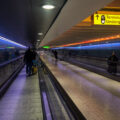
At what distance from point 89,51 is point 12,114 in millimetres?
17807

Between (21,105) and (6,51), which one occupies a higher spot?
(6,51)

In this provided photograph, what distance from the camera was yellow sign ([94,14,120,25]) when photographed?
204 inches

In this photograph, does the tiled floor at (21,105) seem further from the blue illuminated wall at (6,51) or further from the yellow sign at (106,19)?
the yellow sign at (106,19)

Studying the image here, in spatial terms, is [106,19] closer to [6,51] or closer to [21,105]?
[21,105]

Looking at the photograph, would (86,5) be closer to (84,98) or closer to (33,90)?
(84,98)

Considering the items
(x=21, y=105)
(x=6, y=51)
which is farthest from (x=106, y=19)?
(x=6, y=51)

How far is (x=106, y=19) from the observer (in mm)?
5215

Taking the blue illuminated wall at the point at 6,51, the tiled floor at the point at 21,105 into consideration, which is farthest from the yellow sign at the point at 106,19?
the blue illuminated wall at the point at 6,51

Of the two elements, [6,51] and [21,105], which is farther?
[6,51]

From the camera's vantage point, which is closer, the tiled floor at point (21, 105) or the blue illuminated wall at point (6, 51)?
the tiled floor at point (21, 105)

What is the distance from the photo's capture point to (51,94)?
8352 mm

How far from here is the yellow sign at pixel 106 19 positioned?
5.18m

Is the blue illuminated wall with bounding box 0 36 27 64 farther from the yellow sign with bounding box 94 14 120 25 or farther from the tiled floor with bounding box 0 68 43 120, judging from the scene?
the yellow sign with bounding box 94 14 120 25

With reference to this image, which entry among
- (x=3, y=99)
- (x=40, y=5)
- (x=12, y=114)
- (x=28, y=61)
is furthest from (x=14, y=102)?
(x=28, y=61)
